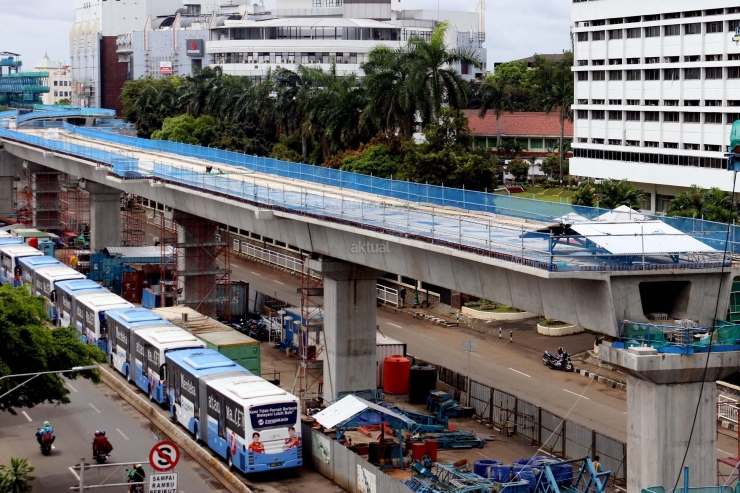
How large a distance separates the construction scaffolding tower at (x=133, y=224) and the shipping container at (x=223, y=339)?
3640 centimetres

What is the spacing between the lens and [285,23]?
138000 millimetres

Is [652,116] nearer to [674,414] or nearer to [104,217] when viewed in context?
[104,217]

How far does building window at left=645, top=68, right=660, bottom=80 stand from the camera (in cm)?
7350

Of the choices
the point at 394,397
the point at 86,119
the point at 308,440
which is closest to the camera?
the point at 308,440

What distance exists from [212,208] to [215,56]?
92477 mm

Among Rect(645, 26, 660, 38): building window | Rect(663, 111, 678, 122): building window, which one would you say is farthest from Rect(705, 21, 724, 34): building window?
Rect(663, 111, 678, 122): building window

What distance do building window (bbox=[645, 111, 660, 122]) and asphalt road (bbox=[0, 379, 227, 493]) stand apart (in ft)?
129

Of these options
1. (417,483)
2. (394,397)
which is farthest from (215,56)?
(417,483)

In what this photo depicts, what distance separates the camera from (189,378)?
4081 centimetres

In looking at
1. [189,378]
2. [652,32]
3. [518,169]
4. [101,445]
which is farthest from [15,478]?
[518,169]

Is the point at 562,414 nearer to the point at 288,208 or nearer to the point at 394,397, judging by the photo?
the point at 394,397

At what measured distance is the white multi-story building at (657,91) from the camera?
6800cm

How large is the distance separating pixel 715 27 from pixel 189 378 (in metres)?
41.1

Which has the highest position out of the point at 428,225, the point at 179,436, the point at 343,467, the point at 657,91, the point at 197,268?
the point at 657,91
